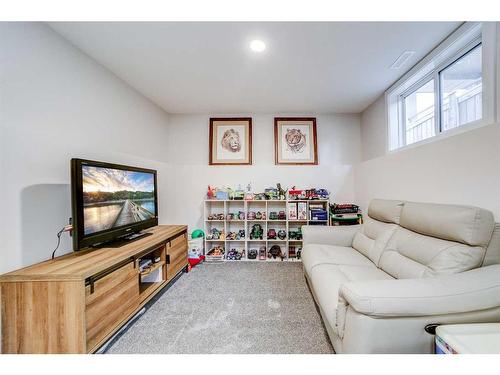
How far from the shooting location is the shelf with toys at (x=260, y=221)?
3287 millimetres

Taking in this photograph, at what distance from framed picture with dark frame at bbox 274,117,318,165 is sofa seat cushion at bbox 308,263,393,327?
2052mm

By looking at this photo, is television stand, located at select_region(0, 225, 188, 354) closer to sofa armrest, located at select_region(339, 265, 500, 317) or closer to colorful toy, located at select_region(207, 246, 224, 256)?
sofa armrest, located at select_region(339, 265, 500, 317)

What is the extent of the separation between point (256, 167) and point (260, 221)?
3.02 ft

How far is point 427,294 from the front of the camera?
103cm

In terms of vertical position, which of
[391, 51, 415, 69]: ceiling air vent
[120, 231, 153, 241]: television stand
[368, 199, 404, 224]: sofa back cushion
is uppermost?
[391, 51, 415, 69]: ceiling air vent

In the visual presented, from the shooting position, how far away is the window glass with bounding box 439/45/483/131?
1683 millimetres

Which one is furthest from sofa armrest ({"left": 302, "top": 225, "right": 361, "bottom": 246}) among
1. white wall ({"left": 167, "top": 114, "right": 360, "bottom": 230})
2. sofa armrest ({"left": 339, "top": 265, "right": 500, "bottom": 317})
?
sofa armrest ({"left": 339, "top": 265, "right": 500, "bottom": 317})

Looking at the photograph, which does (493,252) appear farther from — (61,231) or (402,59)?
(61,231)

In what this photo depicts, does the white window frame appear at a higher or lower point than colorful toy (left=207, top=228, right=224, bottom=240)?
higher

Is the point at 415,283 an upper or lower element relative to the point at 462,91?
lower

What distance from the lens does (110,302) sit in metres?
1.47

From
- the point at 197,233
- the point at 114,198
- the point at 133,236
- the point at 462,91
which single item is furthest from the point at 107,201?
the point at 462,91

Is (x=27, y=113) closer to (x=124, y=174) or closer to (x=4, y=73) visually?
(x=4, y=73)
